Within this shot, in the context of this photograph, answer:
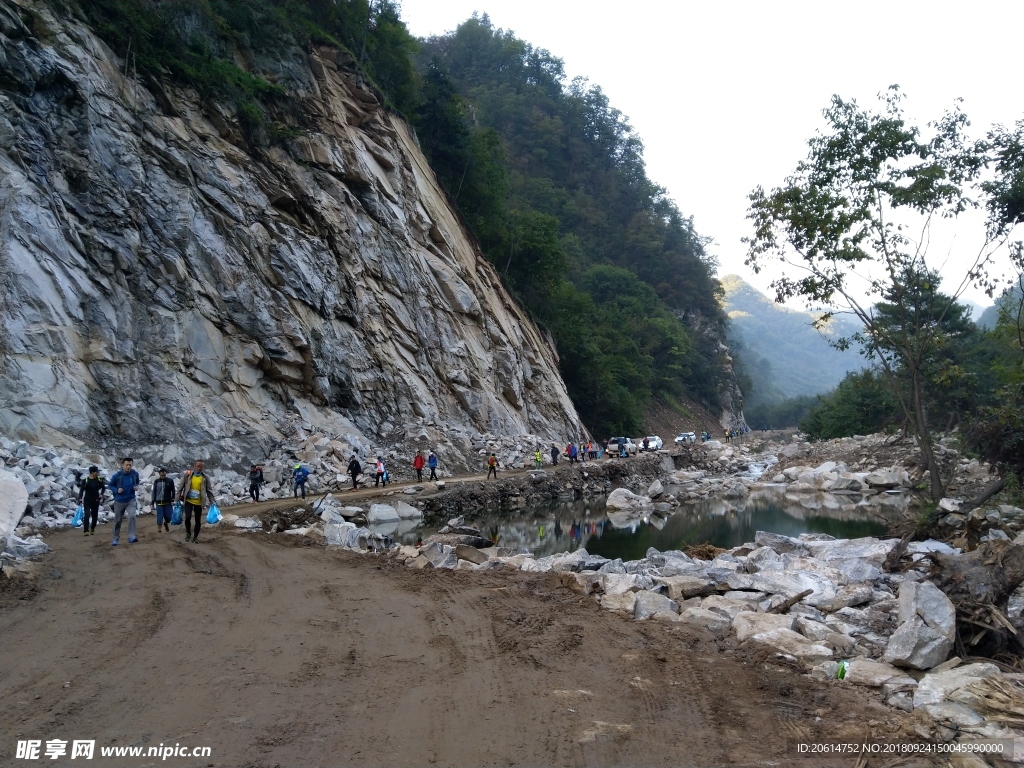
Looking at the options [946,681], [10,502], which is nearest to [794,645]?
[946,681]

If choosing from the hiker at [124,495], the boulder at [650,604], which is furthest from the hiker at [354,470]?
the boulder at [650,604]

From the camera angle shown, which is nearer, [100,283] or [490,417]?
[100,283]

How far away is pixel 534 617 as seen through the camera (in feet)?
24.1

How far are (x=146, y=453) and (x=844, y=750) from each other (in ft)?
60.9

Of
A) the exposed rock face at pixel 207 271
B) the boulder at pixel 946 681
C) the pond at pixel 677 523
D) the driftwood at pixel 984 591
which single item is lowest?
the pond at pixel 677 523

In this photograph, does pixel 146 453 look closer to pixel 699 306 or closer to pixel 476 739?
pixel 476 739

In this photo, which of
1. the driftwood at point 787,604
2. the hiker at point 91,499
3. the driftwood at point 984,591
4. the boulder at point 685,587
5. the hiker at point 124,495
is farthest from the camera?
the hiker at point 91,499

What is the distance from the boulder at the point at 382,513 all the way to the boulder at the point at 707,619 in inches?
461

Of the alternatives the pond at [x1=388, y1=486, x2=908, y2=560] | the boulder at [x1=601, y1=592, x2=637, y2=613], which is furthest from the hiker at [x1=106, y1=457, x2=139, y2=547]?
the boulder at [x1=601, y1=592, x2=637, y2=613]

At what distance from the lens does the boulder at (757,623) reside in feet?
22.4

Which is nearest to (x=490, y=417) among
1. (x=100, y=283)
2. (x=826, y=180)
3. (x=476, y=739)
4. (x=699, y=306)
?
(x=100, y=283)

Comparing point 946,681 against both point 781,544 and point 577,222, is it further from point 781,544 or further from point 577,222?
point 577,222

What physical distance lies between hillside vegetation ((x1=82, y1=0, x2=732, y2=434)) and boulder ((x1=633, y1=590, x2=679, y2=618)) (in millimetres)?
24749

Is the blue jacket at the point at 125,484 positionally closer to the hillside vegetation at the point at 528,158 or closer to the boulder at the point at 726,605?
the boulder at the point at 726,605
